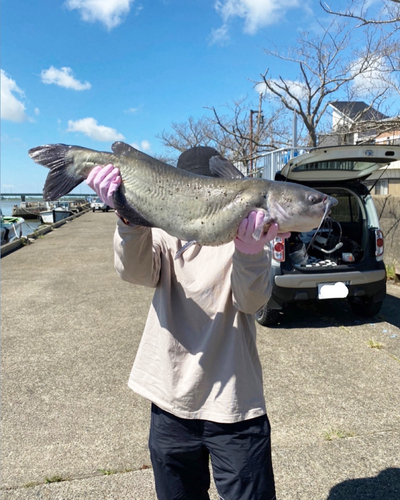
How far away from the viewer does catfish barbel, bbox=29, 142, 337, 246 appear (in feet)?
5.36

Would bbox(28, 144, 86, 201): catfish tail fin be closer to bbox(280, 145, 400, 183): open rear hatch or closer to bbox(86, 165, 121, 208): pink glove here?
bbox(86, 165, 121, 208): pink glove

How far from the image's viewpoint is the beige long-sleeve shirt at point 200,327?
1617mm

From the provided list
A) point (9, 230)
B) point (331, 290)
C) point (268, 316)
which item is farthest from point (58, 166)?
point (9, 230)

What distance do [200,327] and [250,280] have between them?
338 mm

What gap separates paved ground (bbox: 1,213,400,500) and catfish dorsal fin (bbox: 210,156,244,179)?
1951 mm

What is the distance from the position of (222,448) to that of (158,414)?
0.32 m

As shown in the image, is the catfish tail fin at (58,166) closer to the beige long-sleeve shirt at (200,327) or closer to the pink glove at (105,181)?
the pink glove at (105,181)

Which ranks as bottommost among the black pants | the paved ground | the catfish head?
the paved ground

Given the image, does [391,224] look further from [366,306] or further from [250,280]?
[250,280]

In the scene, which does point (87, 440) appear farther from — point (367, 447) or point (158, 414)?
point (367, 447)

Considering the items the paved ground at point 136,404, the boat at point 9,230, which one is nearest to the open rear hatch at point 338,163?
the paved ground at point 136,404

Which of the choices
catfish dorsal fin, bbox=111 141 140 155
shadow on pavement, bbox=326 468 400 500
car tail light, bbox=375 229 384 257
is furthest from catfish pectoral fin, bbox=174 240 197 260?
car tail light, bbox=375 229 384 257

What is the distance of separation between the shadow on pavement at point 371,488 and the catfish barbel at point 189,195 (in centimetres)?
177

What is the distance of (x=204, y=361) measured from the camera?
1676mm
